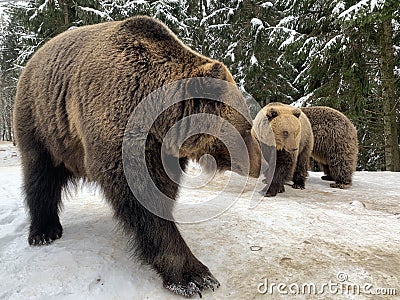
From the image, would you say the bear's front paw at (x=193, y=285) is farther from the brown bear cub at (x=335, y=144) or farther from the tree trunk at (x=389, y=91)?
the tree trunk at (x=389, y=91)

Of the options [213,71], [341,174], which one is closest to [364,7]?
[341,174]

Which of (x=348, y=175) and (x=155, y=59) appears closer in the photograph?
(x=155, y=59)

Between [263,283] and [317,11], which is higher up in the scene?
[317,11]

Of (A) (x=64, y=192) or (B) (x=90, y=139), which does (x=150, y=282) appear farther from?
(A) (x=64, y=192)

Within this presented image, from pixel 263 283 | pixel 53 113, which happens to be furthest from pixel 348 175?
pixel 53 113

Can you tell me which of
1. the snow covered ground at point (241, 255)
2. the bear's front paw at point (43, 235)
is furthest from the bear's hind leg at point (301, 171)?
the bear's front paw at point (43, 235)

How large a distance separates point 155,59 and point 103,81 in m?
0.44

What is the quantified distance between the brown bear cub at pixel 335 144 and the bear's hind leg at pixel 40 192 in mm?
4964

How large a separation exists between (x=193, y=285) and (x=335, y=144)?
16.6 feet

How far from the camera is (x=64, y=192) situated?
12.1 ft

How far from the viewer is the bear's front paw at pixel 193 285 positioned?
8.03 feet

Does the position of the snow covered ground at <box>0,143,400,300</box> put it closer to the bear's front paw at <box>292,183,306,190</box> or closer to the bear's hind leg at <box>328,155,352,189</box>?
the bear's front paw at <box>292,183,306,190</box>

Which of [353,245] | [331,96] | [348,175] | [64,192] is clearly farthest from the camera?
[331,96]

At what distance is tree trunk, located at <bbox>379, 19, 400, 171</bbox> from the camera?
360 inches
